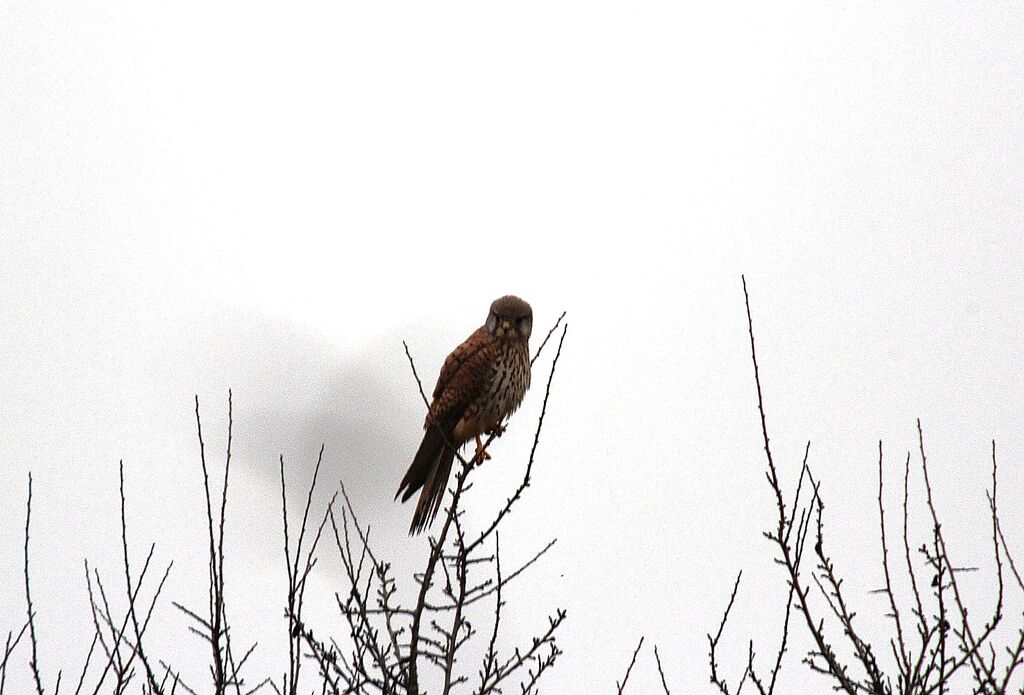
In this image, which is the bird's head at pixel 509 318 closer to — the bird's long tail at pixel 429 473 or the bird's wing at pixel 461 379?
the bird's wing at pixel 461 379

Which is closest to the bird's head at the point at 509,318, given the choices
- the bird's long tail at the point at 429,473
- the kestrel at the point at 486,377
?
the kestrel at the point at 486,377

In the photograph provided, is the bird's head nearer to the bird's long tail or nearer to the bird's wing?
the bird's wing

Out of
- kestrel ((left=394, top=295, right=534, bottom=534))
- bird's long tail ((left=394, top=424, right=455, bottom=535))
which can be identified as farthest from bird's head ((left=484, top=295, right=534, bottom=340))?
bird's long tail ((left=394, top=424, right=455, bottom=535))

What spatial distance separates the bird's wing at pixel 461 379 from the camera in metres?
6.91

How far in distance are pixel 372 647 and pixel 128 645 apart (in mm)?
1110

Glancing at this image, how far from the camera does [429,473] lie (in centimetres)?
635

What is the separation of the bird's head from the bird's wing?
0.10 m

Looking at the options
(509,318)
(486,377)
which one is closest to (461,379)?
(486,377)

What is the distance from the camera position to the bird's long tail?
20.2ft

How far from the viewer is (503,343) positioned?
277 inches

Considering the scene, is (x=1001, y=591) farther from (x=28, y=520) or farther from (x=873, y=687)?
(x=28, y=520)

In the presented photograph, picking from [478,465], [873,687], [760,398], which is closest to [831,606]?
[873,687]

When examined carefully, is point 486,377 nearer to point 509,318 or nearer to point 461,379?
point 461,379

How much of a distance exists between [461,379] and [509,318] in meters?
0.56
